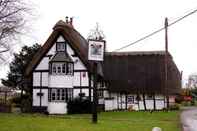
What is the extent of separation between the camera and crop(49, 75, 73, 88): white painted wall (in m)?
49.2

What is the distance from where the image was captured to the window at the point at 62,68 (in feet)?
162

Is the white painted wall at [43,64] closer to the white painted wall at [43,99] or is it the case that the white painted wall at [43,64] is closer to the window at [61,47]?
the window at [61,47]

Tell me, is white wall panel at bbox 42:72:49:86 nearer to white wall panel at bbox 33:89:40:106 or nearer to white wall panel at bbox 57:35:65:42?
white wall panel at bbox 33:89:40:106

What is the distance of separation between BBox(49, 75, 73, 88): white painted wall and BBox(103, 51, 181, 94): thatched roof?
330 inches

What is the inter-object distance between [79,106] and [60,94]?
2.85 meters

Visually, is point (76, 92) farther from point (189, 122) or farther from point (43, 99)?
point (189, 122)

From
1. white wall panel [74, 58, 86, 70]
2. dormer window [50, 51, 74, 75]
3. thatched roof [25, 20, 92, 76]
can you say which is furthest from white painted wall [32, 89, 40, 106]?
white wall panel [74, 58, 86, 70]

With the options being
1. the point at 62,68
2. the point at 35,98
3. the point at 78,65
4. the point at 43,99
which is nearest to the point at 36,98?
the point at 35,98

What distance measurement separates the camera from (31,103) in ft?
165

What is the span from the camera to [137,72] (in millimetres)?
57438

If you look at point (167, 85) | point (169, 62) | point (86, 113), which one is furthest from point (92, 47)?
point (169, 62)

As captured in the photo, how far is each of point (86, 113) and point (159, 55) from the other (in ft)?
49.3

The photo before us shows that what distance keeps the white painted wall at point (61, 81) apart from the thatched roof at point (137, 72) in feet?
27.5

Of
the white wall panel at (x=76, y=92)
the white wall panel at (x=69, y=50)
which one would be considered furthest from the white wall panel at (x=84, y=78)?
the white wall panel at (x=69, y=50)
